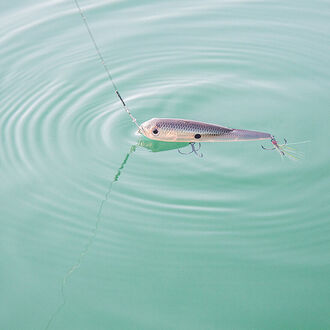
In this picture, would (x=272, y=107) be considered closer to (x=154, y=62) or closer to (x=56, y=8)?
(x=154, y=62)

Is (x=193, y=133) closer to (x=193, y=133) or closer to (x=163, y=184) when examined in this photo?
(x=193, y=133)

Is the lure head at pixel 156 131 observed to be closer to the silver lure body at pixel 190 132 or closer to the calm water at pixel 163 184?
the silver lure body at pixel 190 132

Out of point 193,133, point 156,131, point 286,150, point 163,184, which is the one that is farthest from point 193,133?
point 286,150

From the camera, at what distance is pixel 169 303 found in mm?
2611

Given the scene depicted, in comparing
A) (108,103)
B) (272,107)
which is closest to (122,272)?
(108,103)

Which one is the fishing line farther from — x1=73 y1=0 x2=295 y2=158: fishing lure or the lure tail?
the lure tail

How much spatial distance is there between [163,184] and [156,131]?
0.44m

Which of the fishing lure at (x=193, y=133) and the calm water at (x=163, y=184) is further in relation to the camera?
the fishing lure at (x=193, y=133)

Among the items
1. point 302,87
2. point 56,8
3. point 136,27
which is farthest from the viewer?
point 56,8

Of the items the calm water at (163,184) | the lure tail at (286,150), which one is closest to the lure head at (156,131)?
the calm water at (163,184)

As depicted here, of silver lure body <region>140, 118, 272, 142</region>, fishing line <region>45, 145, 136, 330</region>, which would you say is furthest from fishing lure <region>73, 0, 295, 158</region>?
fishing line <region>45, 145, 136, 330</region>

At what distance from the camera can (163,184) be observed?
130 inches

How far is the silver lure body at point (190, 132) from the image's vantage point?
11.3 feet

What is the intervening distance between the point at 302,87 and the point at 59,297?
2.89 metres
